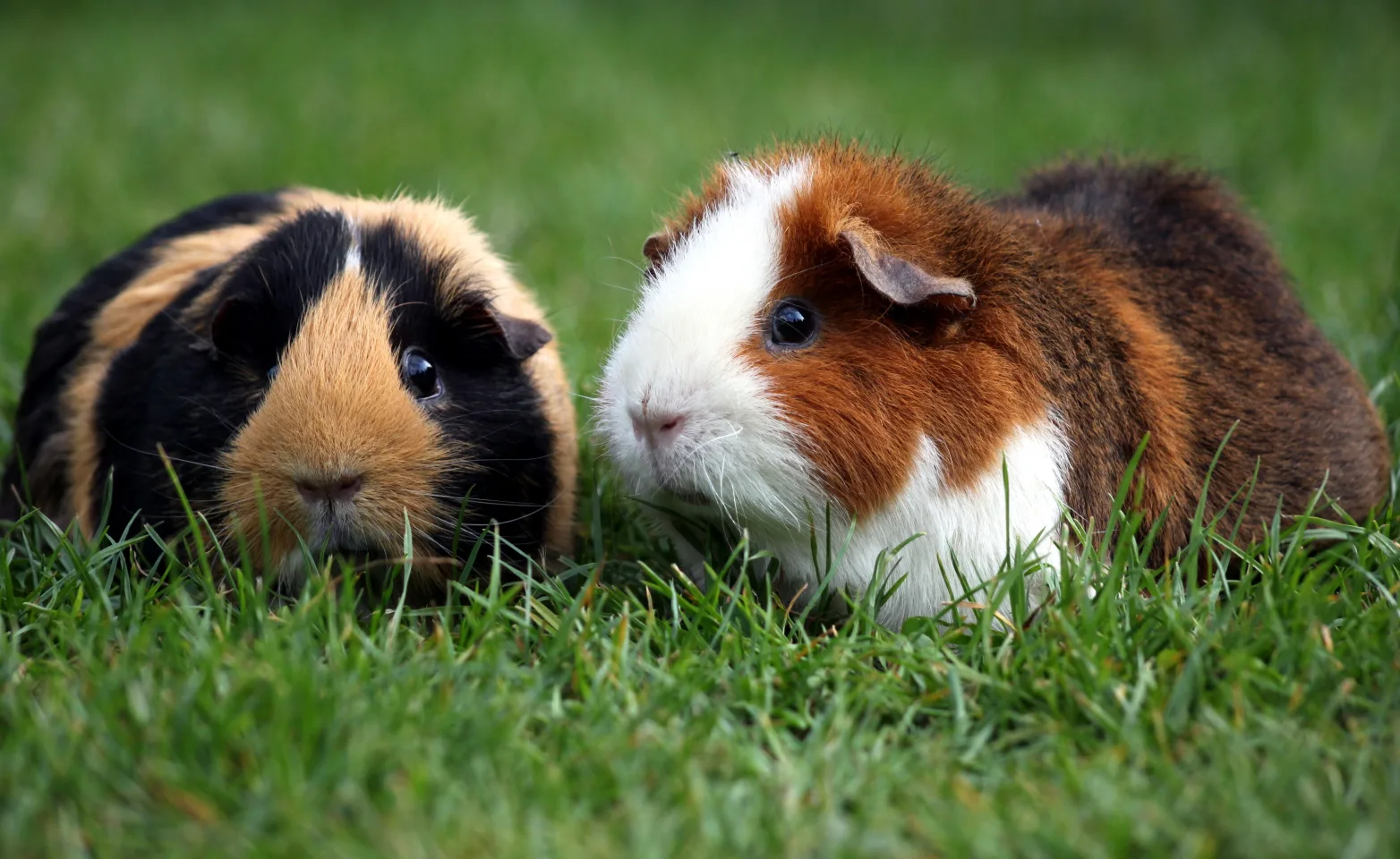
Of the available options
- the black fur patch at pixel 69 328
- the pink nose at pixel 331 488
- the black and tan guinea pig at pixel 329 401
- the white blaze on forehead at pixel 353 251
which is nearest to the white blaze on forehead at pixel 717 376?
the black and tan guinea pig at pixel 329 401

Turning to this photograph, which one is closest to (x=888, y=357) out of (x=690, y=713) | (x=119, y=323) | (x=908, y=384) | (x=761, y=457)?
(x=908, y=384)

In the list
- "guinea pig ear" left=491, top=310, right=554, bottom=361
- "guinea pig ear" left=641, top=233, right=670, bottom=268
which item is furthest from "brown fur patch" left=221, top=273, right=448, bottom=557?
"guinea pig ear" left=641, top=233, right=670, bottom=268

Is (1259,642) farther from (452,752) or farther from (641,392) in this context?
(452,752)

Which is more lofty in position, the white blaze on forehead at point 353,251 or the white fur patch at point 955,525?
the white blaze on forehead at point 353,251

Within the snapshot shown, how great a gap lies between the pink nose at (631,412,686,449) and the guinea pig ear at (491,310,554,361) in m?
0.52

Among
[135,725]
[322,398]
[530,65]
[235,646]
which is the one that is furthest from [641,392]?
[530,65]

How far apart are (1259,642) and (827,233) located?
3.70 ft

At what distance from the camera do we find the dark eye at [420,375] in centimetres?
275

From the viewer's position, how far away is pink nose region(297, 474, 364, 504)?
8.23 feet

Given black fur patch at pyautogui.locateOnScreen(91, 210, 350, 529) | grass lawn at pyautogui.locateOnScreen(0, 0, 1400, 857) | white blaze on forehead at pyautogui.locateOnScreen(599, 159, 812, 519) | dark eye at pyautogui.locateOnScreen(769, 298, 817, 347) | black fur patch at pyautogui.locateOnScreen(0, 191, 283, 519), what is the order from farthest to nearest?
black fur patch at pyautogui.locateOnScreen(0, 191, 283, 519) → black fur patch at pyautogui.locateOnScreen(91, 210, 350, 529) → dark eye at pyautogui.locateOnScreen(769, 298, 817, 347) → white blaze on forehead at pyautogui.locateOnScreen(599, 159, 812, 519) → grass lawn at pyautogui.locateOnScreen(0, 0, 1400, 857)

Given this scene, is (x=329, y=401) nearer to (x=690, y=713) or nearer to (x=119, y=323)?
(x=690, y=713)

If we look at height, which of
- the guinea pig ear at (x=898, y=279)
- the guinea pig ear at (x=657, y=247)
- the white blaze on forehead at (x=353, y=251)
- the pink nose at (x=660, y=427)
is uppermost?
the guinea pig ear at (x=898, y=279)

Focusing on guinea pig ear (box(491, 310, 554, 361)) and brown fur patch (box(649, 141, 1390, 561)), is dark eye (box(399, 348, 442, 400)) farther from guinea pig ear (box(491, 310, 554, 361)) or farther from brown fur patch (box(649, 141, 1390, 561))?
brown fur patch (box(649, 141, 1390, 561))

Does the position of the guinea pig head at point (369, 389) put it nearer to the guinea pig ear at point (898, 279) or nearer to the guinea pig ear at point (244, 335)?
the guinea pig ear at point (244, 335)
